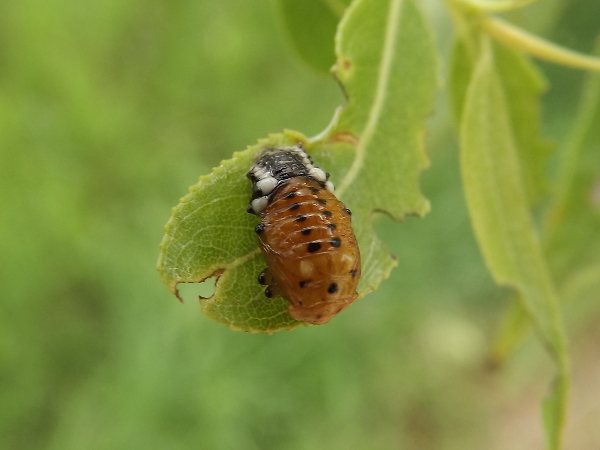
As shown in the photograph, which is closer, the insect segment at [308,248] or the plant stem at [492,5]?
the insect segment at [308,248]

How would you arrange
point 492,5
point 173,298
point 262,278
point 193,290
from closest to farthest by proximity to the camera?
point 262,278, point 492,5, point 193,290, point 173,298

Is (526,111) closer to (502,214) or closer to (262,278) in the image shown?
(502,214)

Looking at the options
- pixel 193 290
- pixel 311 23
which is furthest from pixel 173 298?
pixel 311 23

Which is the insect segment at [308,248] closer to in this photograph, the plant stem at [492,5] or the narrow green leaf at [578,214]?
the plant stem at [492,5]

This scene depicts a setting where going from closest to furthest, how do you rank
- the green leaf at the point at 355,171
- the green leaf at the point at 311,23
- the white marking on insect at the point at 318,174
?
the green leaf at the point at 355,171 → the white marking on insect at the point at 318,174 → the green leaf at the point at 311,23

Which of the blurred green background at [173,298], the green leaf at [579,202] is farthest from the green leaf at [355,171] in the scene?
the blurred green background at [173,298]

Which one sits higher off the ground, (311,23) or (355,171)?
(311,23)
